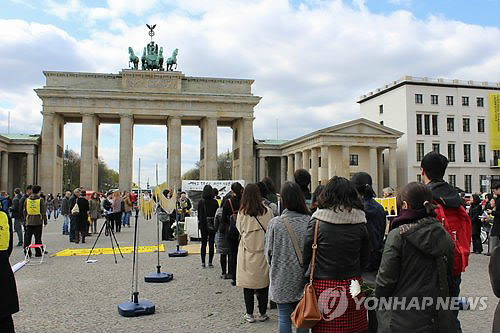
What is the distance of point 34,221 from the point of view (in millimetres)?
13422

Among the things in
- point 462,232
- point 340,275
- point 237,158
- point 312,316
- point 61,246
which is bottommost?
point 61,246

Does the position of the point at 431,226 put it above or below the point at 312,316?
above

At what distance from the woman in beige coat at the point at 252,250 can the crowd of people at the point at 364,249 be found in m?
0.01

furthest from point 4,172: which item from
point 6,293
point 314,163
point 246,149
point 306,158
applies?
point 6,293

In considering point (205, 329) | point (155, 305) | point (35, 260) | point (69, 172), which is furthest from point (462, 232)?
point (69, 172)

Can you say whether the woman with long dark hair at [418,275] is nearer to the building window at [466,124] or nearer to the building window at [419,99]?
the building window at [419,99]

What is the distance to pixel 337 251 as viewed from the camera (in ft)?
13.4

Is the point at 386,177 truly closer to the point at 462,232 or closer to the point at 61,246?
the point at 61,246

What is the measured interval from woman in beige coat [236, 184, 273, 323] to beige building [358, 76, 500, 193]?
181 feet

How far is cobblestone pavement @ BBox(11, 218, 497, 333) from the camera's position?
647cm

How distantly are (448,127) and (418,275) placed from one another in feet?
204

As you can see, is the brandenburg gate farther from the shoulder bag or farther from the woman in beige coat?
the shoulder bag

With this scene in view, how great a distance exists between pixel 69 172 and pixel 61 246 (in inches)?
3003

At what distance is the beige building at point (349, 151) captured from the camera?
174 feet
